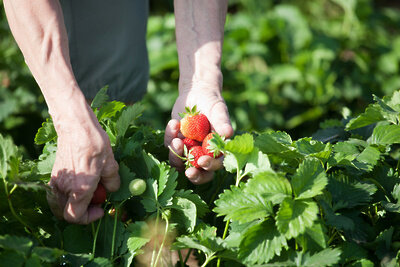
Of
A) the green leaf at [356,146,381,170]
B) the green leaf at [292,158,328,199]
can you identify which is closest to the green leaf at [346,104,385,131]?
the green leaf at [356,146,381,170]

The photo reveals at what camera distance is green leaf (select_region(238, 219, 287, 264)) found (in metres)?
0.99

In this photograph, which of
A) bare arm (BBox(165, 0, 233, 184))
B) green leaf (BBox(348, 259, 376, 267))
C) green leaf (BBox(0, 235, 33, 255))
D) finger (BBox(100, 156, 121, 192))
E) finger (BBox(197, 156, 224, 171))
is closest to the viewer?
green leaf (BBox(0, 235, 33, 255))

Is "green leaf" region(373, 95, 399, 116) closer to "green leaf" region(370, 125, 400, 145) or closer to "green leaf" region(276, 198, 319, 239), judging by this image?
"green leaf" region(370, 125, 400, 145)

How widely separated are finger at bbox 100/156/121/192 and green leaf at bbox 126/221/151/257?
0.37ft

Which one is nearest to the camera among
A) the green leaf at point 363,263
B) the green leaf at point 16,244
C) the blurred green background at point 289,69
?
the green leaf at point 16,244

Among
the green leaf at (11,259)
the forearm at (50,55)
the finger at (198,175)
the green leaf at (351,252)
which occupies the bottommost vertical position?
the green leaf at (351,252)

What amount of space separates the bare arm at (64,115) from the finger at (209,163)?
235mm

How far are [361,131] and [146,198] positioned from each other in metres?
0.78

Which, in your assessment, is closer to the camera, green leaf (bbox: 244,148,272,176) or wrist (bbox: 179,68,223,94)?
green leaf (bbox: 244,148,272,176)

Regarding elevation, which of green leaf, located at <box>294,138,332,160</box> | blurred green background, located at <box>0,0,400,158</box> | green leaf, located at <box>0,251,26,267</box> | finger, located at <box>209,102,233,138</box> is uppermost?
green leaf, located at <box>294,138,332,160</box>

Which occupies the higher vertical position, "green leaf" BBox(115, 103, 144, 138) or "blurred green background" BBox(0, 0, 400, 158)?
"green leaf" BBox(115, 103, 144, 138)

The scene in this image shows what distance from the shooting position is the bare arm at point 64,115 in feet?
3.61

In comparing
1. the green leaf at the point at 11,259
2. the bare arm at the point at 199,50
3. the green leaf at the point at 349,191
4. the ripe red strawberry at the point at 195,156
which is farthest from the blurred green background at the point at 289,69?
the green leaf at the point at 11,259

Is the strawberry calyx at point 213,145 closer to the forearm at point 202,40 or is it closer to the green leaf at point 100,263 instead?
the forearm at point 202,40
